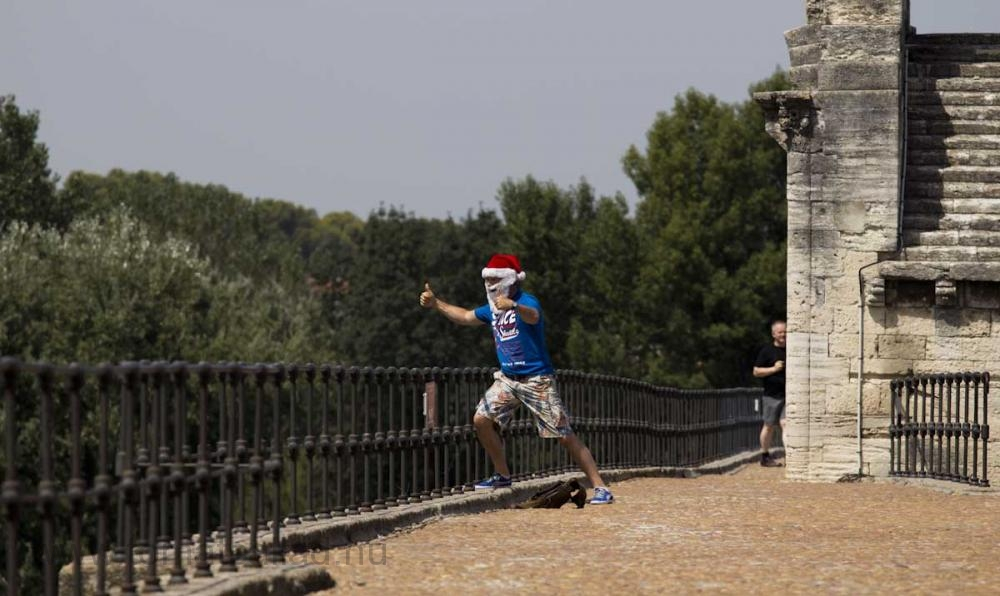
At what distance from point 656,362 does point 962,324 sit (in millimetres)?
42085

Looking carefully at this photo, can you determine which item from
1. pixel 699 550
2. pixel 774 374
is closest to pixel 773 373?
pixel 774 374

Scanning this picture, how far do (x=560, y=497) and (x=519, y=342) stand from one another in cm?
109

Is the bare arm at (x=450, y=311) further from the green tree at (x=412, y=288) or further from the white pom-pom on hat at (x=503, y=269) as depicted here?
the green tree at (x=412, y=288)

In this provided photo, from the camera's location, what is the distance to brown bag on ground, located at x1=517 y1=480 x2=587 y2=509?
13.3 meters

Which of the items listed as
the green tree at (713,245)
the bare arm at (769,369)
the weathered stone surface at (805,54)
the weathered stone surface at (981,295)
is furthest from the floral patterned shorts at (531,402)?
the green tree at (713,245)

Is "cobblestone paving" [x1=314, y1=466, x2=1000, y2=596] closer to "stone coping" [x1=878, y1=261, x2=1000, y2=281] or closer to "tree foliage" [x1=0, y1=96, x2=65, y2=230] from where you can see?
"stone coping" [x1=878, y1=261, x2=1000, y2=281]

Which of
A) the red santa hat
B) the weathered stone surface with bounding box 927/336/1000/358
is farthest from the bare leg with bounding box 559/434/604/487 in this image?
the weathered stone surface with bounding box 927/336/1000/358

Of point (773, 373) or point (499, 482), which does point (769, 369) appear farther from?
point (499, 482)

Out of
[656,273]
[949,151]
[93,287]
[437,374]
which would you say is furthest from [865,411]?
[656,273]

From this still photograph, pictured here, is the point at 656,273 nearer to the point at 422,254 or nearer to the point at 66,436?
the point at 422,254

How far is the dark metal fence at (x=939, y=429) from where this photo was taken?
1677 centimetres

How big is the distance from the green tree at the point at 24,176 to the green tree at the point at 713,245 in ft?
71.2

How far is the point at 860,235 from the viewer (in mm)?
19000

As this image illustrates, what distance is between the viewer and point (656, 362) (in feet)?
199
